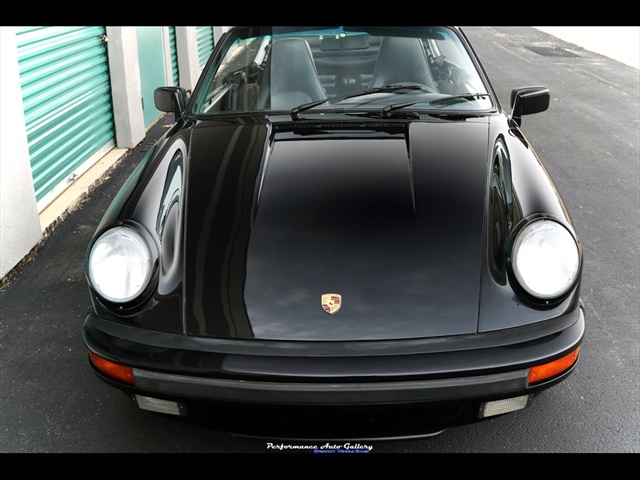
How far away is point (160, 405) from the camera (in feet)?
6.97

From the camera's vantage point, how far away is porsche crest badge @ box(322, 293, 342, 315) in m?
2.06

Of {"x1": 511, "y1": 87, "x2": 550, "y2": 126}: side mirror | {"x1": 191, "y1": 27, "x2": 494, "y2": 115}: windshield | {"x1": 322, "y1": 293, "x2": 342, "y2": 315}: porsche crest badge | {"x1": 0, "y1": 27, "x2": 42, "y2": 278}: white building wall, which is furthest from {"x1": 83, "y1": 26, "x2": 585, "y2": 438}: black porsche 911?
{"x1": 0, "y1": 27, "x2": 42, "y2": 278}: white building wall

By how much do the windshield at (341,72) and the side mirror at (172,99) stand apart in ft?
0.62

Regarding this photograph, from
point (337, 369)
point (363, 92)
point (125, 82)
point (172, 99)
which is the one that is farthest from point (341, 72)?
point (125, 82)

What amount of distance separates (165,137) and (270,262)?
3.85ft

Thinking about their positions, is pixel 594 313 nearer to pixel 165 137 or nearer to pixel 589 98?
pixel 165 137

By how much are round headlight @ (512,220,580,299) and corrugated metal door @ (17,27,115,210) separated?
3.52 metres

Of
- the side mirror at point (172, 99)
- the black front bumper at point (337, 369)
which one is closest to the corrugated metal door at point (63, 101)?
the side mirror at point (172, 99)

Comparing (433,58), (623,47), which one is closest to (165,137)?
(433,58)

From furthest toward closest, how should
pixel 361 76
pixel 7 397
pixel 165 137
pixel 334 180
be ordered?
pixel 361 76, pixel 165 137, pixel 7 397, pixel 334 180

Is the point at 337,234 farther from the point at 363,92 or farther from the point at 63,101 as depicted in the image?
the point at 63,101

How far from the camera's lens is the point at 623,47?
42.4 feet

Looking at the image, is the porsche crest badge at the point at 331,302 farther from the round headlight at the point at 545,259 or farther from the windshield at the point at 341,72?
the windshield at the point at 341,72

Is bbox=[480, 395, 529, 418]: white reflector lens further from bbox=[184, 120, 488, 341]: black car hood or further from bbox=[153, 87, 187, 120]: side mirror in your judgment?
bbox=[153, 87, 187, 120]: side mirror
